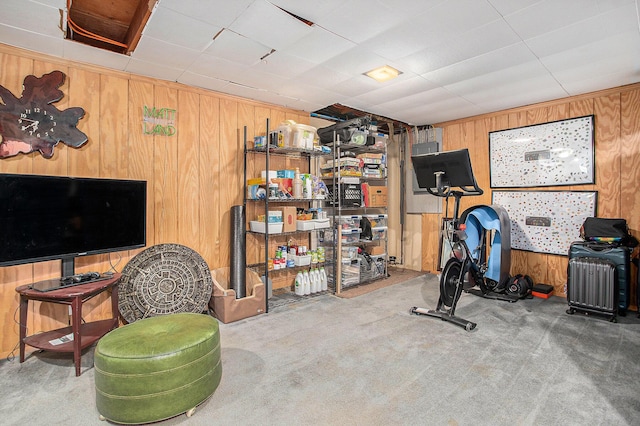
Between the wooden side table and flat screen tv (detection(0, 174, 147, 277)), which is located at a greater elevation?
flat screen tv (detection(0, 174, 147, 277))

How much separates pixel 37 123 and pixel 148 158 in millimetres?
893

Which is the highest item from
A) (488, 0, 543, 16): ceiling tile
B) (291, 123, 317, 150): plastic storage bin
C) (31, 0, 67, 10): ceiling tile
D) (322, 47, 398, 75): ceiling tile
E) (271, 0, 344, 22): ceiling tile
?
(322, 47, 398, 75): ceiling tile

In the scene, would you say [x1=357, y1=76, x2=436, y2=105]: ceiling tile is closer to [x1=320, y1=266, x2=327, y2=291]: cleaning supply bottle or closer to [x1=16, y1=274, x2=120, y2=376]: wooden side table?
[x1=320, y1=266, x2=327, y2=291]: cleaning supply bottle

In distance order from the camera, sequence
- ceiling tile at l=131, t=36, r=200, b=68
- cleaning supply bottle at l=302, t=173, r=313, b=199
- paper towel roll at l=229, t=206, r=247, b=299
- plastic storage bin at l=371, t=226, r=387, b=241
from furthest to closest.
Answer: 1. plastic storage bin at l=371, t=226, r=387, b=241
2. cleaning supply bottle at l=302, t=173, r=313, b=199
3. paper towel roll at l=229, t=206, r=247, b=299
4. ceiling tile at l=131, t=36, r=200, b=68

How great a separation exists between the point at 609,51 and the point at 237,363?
4.14m

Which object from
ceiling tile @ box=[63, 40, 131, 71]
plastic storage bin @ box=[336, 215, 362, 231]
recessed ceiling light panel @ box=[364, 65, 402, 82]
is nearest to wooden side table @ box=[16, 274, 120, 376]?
ceiling tile @ box=[63, 40, 131, 71]

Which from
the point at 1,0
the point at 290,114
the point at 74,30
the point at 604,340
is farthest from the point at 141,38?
the point at 604,340

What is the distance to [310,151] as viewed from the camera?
4.16 m

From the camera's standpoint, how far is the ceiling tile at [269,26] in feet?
7.29

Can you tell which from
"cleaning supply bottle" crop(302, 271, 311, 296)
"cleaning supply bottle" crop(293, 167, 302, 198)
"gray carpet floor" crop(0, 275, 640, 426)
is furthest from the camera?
"cleaning supply bottle" crop(302, 271, 311, 296)

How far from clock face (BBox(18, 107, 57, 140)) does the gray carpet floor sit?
186 cm

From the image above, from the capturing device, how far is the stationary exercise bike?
3.23 metres

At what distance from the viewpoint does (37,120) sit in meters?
2.77

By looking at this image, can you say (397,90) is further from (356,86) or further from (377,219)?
(377,219)
